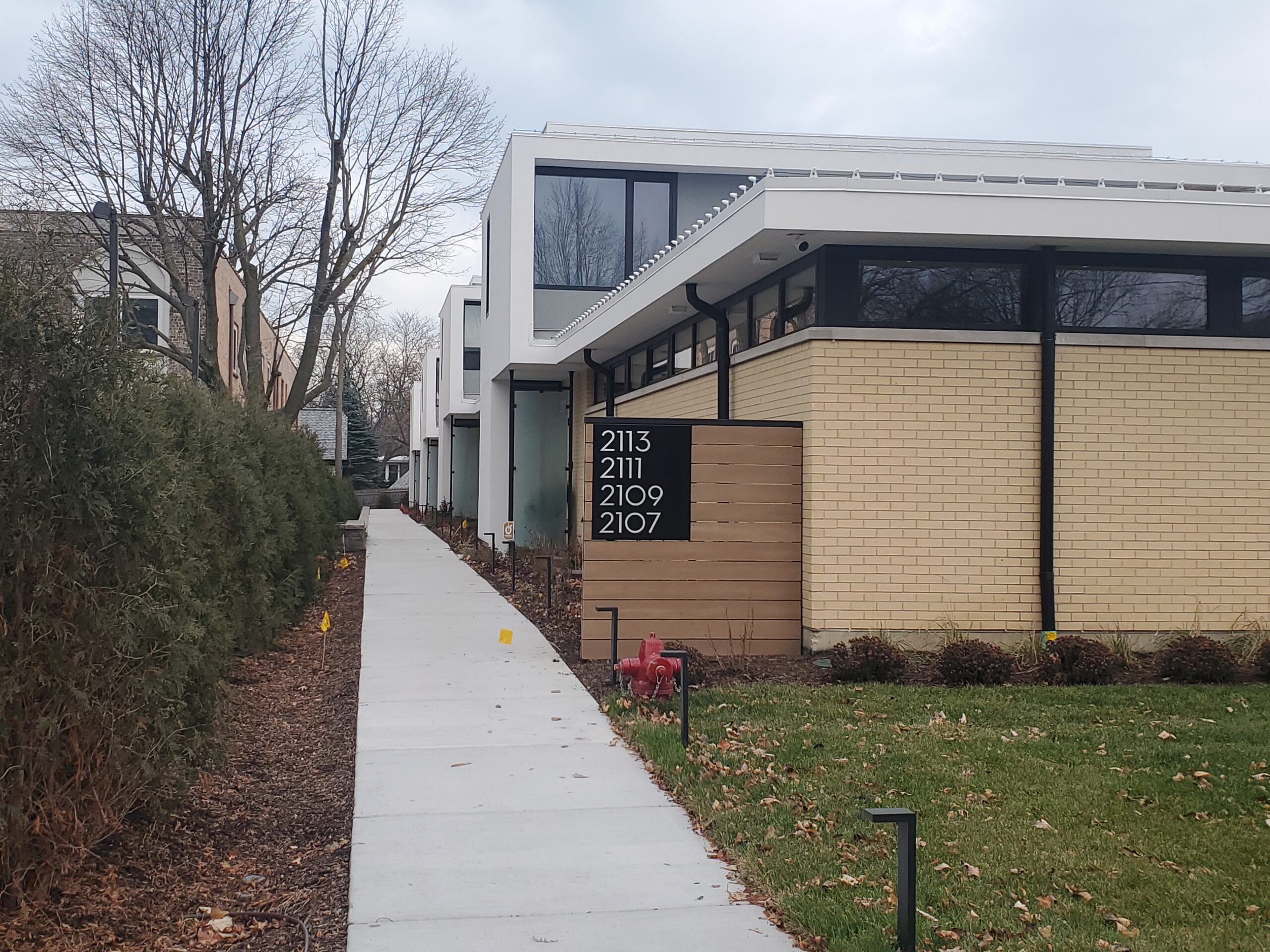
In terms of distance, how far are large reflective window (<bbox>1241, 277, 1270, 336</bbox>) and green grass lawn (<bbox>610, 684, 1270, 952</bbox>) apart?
3856mm

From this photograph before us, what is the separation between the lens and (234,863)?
5.55m

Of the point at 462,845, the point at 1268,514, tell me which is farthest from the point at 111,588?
the point at 1268,514

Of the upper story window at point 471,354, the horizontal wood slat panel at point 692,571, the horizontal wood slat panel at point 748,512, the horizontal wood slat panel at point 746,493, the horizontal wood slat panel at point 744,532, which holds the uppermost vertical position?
the upper story window at point 471,354

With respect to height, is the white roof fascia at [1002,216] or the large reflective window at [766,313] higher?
the white roof fascia at [1002,216]

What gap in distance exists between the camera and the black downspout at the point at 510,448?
2253 cm

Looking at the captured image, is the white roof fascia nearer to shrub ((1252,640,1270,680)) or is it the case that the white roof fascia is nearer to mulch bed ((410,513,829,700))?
shrub ((1252,640,1270,680))

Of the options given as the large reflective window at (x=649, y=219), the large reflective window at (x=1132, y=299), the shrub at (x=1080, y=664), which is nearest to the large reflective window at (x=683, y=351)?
the large reflective window at (x=649, y=219)

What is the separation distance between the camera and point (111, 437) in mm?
4863

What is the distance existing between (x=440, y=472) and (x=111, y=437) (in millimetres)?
35519

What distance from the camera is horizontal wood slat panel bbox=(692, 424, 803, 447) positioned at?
35.4ft

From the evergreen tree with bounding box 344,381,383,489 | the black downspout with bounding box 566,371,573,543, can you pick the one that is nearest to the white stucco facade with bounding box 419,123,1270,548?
the black downspout with bounding box 566,371,573,543

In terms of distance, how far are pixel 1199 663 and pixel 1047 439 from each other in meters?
2.37

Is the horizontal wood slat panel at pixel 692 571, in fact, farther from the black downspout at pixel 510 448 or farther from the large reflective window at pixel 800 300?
the black downspout at pixel 510 448

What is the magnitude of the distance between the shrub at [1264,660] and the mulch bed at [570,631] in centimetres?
365
